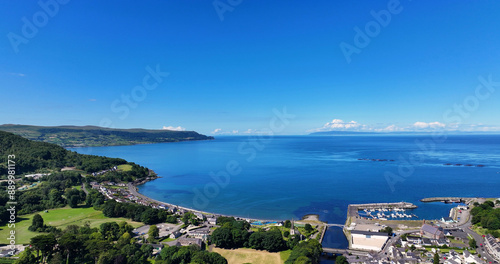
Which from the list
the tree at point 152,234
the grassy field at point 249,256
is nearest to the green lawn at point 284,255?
the grassy field at point 249,256

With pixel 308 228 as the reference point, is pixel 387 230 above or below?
above

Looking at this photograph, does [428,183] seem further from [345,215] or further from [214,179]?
[214,179]

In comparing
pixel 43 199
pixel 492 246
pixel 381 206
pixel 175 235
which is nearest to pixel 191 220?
pixel 175 235

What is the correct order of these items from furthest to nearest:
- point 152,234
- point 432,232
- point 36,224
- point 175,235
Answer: point 36,224 → point 175,235 → point 152,234 → point 432,232

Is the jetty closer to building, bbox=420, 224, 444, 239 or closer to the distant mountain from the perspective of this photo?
building, bbox=420, 224, 444, 239

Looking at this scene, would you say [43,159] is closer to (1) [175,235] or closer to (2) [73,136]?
(1) [175,235]

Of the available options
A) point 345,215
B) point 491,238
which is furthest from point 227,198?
point 491,238
